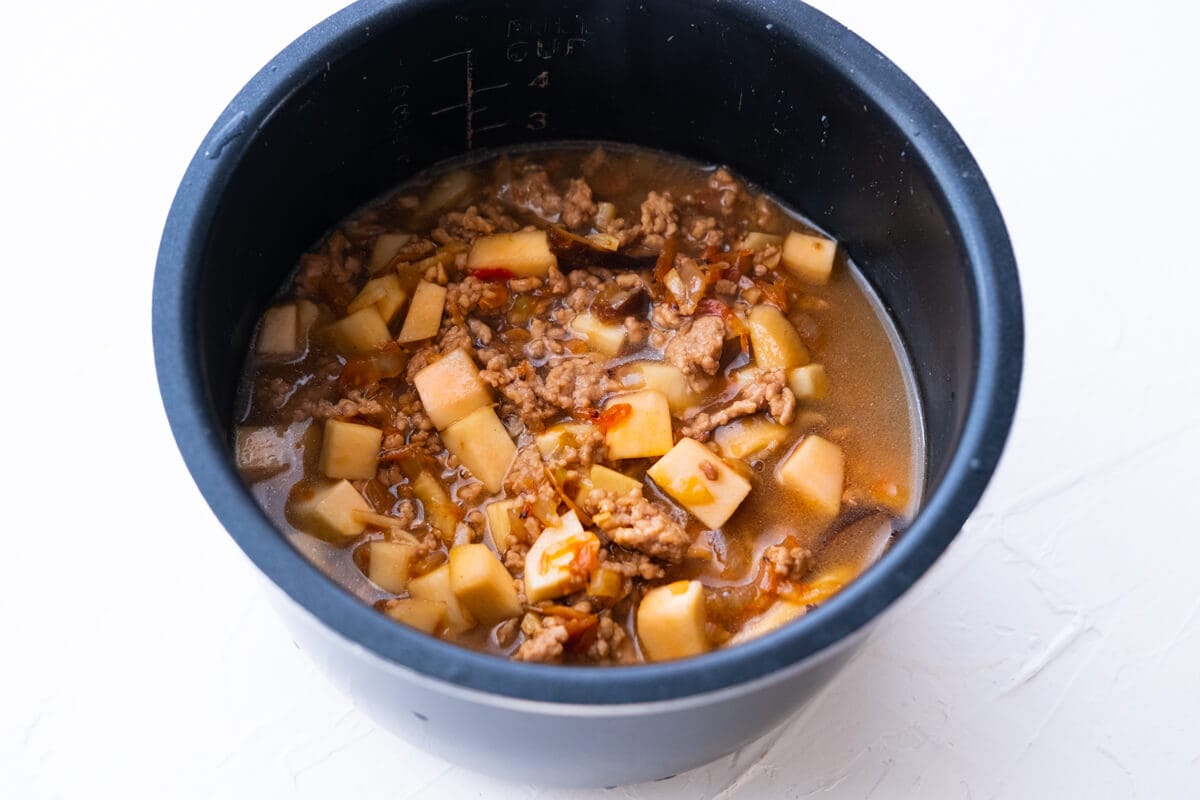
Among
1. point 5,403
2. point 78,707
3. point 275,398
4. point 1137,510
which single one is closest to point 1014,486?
point 1137,510

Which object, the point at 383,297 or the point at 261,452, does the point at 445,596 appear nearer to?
the point at 261,452

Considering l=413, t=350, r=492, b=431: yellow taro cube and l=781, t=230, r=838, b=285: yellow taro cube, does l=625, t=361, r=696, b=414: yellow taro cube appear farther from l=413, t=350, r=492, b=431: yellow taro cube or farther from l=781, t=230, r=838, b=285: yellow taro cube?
l=781, t=230, r=838, b=285: yellow taro cube

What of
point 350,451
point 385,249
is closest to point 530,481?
point 350,451

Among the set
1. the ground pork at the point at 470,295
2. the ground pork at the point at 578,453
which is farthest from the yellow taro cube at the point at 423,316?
the ground pork at the point at 578,453

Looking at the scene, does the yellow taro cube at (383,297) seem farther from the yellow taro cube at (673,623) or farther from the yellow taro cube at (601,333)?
the yellow taro cube at (673,623)

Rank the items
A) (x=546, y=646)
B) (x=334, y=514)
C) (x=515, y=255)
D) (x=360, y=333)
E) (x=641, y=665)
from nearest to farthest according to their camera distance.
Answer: (x=641, y=665), (x=546, y=646), (x=334, y=514), (x=360, y=333), (x=515, y=255)

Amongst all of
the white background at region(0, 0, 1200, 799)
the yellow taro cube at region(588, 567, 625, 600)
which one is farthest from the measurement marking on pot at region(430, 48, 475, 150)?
the yellow taro cube at region(588, 567, 625, 600)
